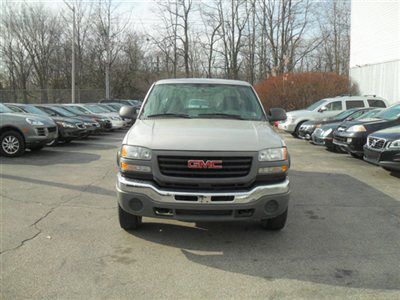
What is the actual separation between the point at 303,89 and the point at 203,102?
21.8 meters

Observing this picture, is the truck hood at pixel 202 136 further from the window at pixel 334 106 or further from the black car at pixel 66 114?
the window at pixel 334 106

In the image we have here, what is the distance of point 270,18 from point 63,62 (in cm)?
2397

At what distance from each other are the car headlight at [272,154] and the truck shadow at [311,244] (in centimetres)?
104

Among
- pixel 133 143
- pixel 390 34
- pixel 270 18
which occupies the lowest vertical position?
pixel 133 143

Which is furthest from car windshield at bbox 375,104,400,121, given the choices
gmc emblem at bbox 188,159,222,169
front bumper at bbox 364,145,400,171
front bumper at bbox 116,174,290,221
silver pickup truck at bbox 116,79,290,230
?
gmc emblem at bbox 188,159,222,169

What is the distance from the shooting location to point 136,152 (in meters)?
4.73

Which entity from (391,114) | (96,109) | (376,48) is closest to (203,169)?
(391,114)

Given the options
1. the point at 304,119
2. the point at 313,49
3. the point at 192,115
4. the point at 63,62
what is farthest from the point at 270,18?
the point at 192,115

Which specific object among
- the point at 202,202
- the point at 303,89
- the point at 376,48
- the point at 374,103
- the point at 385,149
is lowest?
the point at 202,202

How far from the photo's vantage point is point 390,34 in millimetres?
25156

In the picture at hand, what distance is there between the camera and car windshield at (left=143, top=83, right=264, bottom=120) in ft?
19.4

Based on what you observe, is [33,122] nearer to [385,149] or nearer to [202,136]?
[202,136]

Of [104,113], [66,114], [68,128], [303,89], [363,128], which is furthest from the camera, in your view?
[303,89]

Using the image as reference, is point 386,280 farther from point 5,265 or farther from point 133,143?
point 5,265
